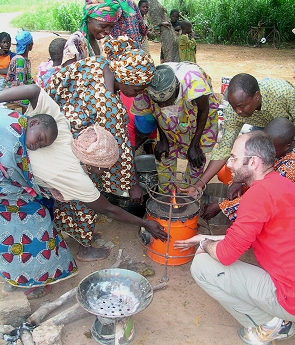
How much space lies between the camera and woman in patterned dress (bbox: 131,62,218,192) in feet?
10.2

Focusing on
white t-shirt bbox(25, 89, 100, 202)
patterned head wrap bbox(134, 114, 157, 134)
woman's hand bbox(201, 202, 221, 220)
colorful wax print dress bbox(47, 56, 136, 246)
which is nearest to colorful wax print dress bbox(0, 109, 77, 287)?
white t-shirt bbox(25, 89, 100, 202)

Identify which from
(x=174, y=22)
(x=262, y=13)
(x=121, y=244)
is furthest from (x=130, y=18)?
(x=262, y=13)

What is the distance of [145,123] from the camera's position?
4.06 m

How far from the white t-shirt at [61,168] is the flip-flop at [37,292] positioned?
2.67ft

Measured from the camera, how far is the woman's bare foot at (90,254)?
3.34 m

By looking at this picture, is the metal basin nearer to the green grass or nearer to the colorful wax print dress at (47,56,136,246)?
the colorful wax print dress at (47,56,136,246)

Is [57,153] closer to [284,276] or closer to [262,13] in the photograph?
[284,276]

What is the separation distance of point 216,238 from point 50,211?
1283 millimetres

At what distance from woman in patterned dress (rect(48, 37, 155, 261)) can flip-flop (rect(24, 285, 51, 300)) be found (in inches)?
19.8

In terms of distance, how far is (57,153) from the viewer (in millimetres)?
2541

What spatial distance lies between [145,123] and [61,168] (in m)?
1.69

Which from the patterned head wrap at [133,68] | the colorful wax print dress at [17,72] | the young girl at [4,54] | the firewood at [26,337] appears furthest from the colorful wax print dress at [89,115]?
the young girl at [4,54]

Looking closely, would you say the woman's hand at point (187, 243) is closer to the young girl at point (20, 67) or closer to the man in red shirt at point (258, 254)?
the man in red shirt at point (258, 254)

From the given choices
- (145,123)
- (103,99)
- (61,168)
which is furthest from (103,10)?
(61,168)
